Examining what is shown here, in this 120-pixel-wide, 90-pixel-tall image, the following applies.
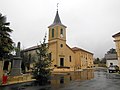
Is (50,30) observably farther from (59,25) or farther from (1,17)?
(1,17)

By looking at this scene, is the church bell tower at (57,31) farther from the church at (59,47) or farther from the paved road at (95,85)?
the paved road at (95,85)

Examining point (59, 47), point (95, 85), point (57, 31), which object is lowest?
point (95, 85)

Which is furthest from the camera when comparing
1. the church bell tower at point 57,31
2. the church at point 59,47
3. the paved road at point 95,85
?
the church bell tower at point 57,31

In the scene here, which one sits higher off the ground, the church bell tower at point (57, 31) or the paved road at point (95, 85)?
the church bell tower at point (57, 31)

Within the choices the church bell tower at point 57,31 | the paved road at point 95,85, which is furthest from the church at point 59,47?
the paved road at point 95,85

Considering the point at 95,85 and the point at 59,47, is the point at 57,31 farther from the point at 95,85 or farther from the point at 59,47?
the point at 95,85

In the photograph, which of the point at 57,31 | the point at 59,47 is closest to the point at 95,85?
the point at 59,47

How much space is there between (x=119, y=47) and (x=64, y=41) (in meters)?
16.1

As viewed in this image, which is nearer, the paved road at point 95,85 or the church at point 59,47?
the paved road at point 95,85

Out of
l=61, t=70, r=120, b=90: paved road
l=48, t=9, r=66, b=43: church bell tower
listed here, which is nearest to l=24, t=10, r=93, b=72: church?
l=48, t=9, r=66, b=43: church bell tower

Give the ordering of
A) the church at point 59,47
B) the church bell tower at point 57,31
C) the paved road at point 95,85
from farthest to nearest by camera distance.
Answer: the church bell tower at point 57,31 < the church at point 59,47 < the paved road at point 95,85

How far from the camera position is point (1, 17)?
1778 cm

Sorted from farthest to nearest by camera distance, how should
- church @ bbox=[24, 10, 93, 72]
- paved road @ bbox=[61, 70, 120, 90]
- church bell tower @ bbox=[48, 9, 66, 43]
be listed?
church bell tower @ bbox=[48, 9, 66, 43], church @ bbox=[24, 10, 93, 72], paved road @ bbox=[61, 70, 120, 90]

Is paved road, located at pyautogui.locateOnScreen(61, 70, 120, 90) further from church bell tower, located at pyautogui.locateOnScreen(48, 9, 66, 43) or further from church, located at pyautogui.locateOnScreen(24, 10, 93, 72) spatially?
church bell tower, located at pyautogui.locateOnScreen(48, 9, 66, 43)
